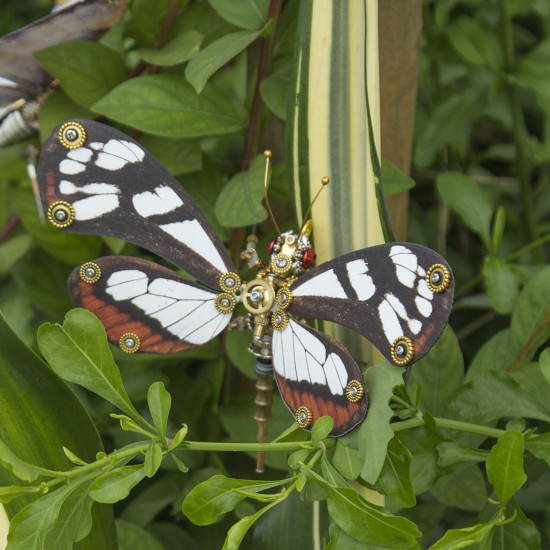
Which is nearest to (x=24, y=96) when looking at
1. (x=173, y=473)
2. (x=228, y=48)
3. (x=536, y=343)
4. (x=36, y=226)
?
(x=36, y=226)

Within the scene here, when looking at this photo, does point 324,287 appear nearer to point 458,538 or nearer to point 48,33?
point 458,538

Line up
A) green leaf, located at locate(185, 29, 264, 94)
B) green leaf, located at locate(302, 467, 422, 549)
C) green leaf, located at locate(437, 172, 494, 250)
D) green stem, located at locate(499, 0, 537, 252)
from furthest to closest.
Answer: green stem, located at locate(499, 0, 537, 252) < green leaf, located at locate(437, 172, 494, 250) < green leaf, located at locate(185, 29, 264, 94) < green leaf, located at locate(302, 467, 422, 549)

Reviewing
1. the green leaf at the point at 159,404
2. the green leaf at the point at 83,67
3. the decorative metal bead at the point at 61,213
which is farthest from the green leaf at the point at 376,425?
the green leaf at the point at 83,67

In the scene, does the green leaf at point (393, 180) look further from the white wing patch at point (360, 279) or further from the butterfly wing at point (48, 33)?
the butterfly wing at point (48, 33)

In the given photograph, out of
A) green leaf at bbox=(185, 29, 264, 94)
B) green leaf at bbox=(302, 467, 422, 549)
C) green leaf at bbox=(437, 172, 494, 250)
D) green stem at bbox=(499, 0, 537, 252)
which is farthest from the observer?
green stem at bbox=(499, 0, 537, 252)

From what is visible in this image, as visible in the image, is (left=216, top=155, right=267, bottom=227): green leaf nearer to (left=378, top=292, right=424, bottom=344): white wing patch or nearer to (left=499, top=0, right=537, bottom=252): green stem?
(left=378, top=292, right=424, bottom=344): white wing patch

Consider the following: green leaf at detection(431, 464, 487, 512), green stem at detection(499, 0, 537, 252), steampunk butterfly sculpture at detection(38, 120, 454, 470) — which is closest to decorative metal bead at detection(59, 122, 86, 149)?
steampunk butterfly sculpture at detection(38, 120, 454, 470)
